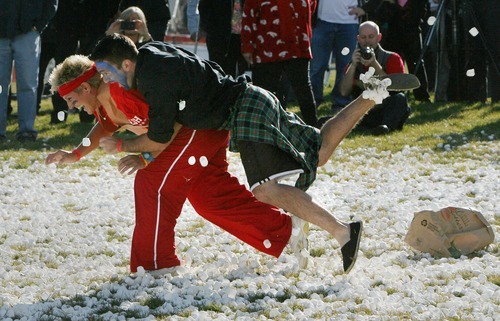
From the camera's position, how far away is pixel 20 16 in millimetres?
11000

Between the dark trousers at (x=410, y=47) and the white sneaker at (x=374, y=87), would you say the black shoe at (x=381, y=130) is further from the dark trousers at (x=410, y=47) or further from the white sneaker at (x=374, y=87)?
the white sneaker at (x=374, y=87)

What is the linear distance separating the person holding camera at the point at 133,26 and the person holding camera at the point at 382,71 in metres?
2.41

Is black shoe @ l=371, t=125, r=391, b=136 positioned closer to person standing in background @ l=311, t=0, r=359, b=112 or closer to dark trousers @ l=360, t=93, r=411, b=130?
dark trousers @ l=360, t=93, r=411, b=130

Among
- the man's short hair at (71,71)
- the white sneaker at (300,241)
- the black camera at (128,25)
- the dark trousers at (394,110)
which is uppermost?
the man's short hair at (71,71)

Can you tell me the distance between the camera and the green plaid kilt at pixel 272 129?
5863 mm

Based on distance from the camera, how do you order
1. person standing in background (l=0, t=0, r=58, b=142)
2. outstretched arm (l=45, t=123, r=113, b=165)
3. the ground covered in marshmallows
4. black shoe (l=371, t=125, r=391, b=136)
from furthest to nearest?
black shoe (l=371, t=125, r=391, b=136), person standing in background (l=0, t=0, r=58, b=142), outstretched arm (l=45, t=123, r=113, b=165), the ground covered in marshmallows

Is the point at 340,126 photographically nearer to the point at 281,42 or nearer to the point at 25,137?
the point at 281,42

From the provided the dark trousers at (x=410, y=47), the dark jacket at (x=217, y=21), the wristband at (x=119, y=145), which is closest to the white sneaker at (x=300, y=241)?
the wristband at (x=119, y=145)

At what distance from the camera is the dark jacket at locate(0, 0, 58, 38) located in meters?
11.0

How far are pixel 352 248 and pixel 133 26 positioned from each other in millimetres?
5592

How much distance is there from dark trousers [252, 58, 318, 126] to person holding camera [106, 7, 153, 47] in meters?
1.39

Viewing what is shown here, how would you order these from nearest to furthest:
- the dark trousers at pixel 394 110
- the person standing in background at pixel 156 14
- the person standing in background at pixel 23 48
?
the person standing in background at pixel 23 48, the dark trousers at pixel 394 110, the person standing in background at pixel 156 14

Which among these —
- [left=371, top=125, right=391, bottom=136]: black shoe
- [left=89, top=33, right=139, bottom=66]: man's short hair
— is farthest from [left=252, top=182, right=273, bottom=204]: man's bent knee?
[left=371, top=125, right=391, bottom=136]: black shoe

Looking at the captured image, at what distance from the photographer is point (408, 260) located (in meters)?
6.30
